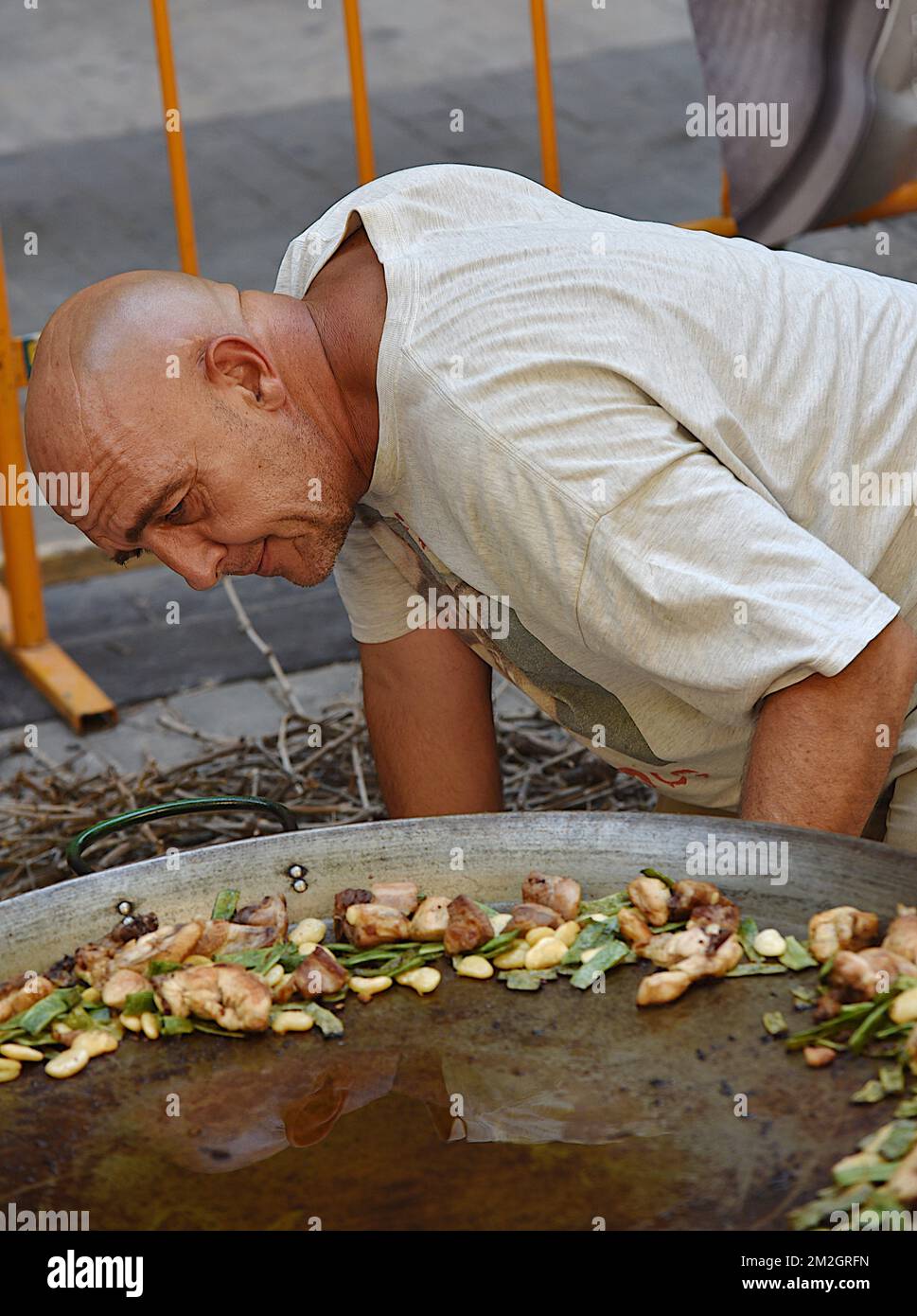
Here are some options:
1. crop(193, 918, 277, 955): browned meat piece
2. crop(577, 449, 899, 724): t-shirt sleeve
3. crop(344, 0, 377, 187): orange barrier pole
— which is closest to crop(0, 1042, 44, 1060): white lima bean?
crop(193, 918, 277, 955): browned meat piece

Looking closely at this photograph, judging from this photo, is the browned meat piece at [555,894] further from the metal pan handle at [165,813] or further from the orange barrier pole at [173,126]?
the orange barrier pole at [173,126]

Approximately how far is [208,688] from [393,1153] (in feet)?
6.89

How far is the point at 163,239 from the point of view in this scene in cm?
529

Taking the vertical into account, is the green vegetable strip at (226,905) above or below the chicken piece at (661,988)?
below

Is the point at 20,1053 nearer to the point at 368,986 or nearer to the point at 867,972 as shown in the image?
the point at 368,986

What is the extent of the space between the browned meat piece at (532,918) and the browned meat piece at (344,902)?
0.12 metres

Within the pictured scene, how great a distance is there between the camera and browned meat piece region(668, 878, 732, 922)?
1.34m

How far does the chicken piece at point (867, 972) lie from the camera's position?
1210mm

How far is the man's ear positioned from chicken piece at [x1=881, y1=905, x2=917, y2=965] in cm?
73

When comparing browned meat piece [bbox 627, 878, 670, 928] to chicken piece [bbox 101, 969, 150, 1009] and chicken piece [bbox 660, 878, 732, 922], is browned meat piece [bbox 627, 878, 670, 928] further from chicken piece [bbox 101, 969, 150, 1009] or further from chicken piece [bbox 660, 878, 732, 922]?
chicken piece [bbox 101, 969, 150, 1009]

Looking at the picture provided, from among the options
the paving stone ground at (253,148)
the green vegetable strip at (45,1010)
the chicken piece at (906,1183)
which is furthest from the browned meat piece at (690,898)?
the paving stone ground at (253,148)

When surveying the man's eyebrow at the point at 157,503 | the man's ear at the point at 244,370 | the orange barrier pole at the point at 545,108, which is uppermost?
the orange barrier pole at the point at 545,108


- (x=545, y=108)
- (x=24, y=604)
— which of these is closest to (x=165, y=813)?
(x=24, y=604)

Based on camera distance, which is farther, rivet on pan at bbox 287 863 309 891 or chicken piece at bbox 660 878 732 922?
rivet on pan at bbox 287 863 309 891
